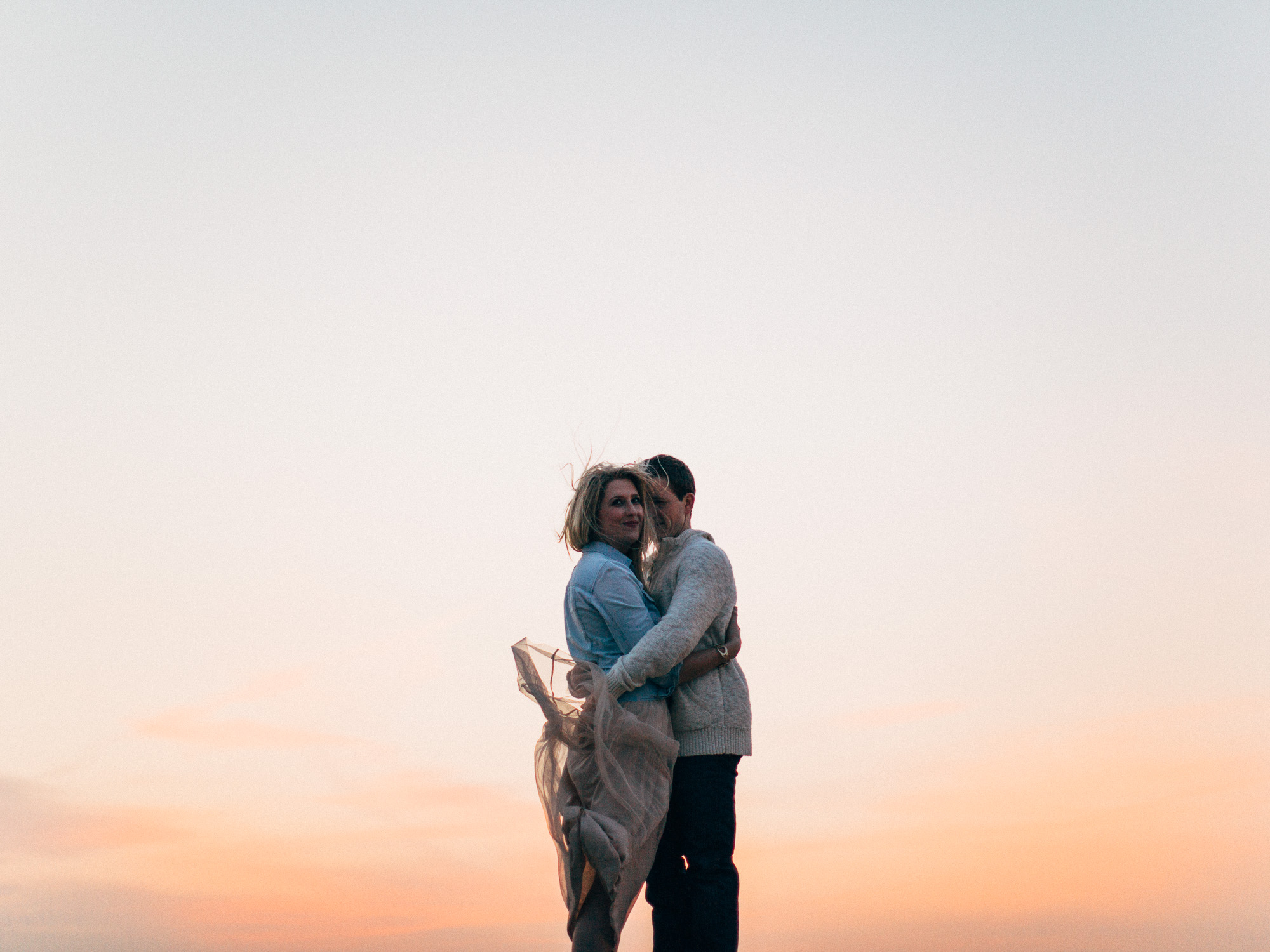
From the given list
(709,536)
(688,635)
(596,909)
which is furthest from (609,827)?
(709,536)

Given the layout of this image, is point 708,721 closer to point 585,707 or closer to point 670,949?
point 585,707

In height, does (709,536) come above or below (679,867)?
above

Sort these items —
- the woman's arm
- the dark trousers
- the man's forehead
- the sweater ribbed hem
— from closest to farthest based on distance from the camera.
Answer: the dark trousers → the sweater ribbed hem → the woman's arm → the man's forehead

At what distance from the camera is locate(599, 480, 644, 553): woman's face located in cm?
465

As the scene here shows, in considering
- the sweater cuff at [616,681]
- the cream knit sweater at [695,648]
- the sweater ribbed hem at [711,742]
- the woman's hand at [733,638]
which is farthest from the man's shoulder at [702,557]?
the sweater ribbed hem at [711,742]

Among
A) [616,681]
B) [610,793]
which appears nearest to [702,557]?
[616,681]

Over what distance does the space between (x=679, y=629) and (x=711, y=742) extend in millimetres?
482

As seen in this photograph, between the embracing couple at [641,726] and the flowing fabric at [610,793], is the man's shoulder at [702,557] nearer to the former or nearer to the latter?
the embracing couple at [641,726]

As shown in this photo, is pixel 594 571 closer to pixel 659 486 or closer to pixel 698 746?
pixel 659 486

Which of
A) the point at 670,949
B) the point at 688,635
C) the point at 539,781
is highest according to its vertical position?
the point at 688,635

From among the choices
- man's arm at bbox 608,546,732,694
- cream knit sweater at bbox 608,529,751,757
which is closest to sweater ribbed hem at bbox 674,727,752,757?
cream knit sweater at bbox 608,529,751,757

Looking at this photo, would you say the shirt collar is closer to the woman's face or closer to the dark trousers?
the woman's face

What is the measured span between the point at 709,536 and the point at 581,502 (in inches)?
22.0

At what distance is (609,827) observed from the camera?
4.31 m
